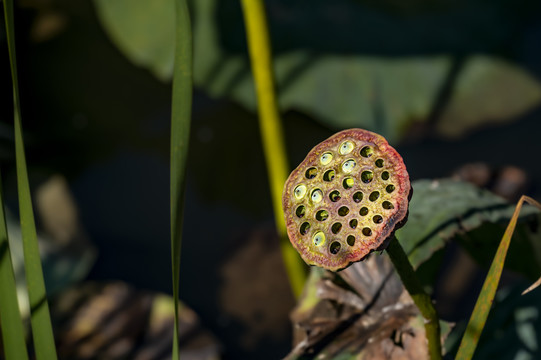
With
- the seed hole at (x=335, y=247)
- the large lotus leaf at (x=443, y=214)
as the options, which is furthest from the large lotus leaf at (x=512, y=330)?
the seed hole at (x=335, y=247)

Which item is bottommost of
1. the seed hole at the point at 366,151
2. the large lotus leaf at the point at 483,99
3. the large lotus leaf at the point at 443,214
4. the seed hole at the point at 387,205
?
the large lotus leaf at the point at 483,99

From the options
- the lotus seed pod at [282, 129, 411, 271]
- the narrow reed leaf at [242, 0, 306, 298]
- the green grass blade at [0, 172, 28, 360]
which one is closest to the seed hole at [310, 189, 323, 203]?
the lotus seed pod at [282, 129, 411, 271]

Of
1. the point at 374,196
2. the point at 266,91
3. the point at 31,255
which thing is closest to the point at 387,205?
the point at 374,196

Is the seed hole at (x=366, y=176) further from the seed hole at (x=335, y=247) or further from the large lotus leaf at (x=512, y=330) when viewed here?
the large lotus leaf at (x=512, y=330)

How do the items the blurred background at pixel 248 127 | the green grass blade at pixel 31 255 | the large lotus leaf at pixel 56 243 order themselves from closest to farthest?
the green grass blade at pixel 31 255, the large lotus leaf at pixel 56 243, the blurred background at pixel 248 127

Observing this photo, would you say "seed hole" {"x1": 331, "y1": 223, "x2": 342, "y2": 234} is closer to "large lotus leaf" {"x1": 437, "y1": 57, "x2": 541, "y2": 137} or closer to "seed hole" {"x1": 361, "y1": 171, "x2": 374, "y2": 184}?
"seed hole" {"x1": 361, "y1": 171, "x2": 374, "y2": 184}

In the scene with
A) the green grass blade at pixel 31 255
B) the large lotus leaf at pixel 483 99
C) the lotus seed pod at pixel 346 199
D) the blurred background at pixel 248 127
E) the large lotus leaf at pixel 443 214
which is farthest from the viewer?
the large lotus leaf at pixel 483 99
